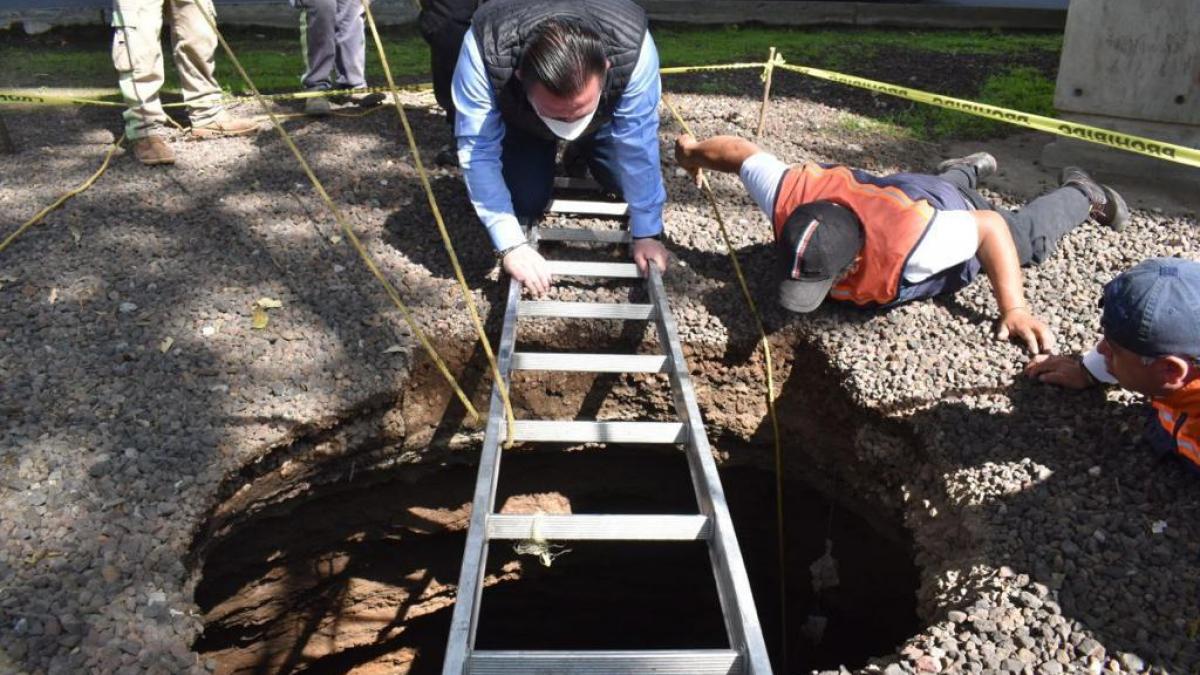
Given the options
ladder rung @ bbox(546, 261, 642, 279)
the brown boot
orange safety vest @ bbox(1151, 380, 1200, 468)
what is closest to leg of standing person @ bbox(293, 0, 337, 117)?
the brown boot

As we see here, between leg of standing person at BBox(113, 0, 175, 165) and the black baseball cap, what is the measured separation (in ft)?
10.8

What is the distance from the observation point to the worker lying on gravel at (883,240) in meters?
3.30

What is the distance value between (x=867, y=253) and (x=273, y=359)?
2288mm

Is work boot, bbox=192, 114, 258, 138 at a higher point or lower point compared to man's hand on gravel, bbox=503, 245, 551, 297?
higher

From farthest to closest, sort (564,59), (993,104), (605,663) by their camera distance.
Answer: (993,104)
(564,59)
(605,663)

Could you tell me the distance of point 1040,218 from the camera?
4035 millimetres

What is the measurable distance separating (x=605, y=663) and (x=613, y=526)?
0.43 meters

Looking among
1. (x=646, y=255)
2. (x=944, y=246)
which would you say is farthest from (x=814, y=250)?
(x=646, y=255)

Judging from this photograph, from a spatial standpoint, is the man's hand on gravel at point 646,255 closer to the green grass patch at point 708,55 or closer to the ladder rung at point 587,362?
the ladder rung at point 587,362

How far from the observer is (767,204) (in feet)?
12.5

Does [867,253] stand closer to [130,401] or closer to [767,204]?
[767,204]

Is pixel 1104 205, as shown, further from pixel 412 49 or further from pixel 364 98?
pixel 412 49

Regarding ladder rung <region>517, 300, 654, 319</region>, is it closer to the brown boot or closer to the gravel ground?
the gravel ground

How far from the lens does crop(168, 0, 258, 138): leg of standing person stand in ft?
15.9
